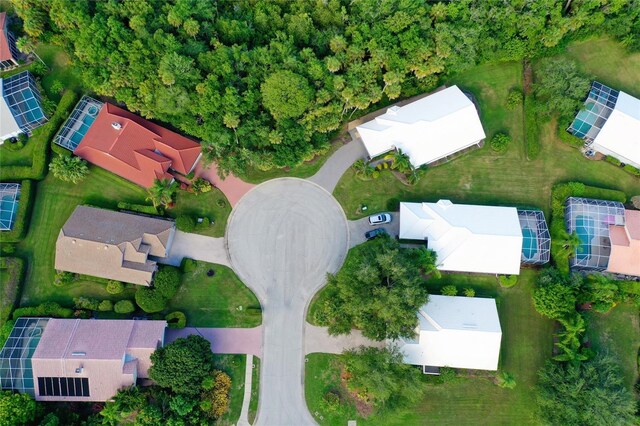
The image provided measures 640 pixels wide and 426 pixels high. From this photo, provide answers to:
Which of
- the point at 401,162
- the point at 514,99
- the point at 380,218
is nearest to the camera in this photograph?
the point at 401,162

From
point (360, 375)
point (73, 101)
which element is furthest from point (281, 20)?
point (360, 375)

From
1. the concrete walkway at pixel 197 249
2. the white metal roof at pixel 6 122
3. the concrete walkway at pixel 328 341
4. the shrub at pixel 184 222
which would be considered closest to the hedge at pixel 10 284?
the white metal roof at pixel 6 122

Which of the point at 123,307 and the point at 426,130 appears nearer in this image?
the point at 123,307

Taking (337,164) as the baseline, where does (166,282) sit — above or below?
below

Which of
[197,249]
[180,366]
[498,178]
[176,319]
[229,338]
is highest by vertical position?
[498,178]

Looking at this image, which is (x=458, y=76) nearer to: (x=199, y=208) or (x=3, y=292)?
(x=199, y=208)

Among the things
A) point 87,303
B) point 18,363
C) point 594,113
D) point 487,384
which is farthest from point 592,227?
point 18,363

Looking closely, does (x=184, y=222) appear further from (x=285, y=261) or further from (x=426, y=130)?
(x=426, y=130)
